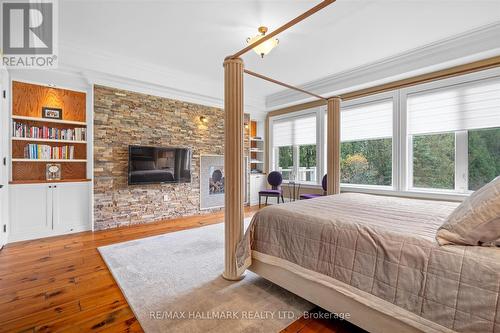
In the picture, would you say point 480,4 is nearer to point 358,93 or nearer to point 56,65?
point 358,93

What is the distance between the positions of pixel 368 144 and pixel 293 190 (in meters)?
2.12

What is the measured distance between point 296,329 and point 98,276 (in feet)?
6.69

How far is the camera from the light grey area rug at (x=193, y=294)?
1.66 m

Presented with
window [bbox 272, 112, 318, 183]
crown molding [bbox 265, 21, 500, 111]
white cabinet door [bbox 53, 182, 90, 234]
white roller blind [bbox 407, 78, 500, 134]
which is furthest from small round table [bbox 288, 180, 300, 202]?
white cabinet door [bbox 53, 182, 90, 234]

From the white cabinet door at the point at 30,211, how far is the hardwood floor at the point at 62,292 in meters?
0.20

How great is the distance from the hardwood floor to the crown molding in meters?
4.03

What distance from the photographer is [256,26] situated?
3053mm

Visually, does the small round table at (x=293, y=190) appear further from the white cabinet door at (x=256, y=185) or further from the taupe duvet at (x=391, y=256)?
the taupe duvet at (x=391, y=256)

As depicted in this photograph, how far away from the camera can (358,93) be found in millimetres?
4793

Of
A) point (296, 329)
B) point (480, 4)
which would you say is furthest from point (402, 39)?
point (296, 329)

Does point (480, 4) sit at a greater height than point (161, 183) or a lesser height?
greater

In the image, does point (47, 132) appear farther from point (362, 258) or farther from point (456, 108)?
point (456, 108)

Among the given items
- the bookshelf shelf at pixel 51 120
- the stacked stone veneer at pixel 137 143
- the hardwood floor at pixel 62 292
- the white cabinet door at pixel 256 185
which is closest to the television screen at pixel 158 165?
the stacked stone veneer at pixel 137 143

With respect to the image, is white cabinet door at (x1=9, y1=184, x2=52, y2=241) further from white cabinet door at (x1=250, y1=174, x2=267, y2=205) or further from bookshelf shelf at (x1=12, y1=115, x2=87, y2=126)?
white cabinet door at (x1=250, y1=174, x2=267, y2=205)
